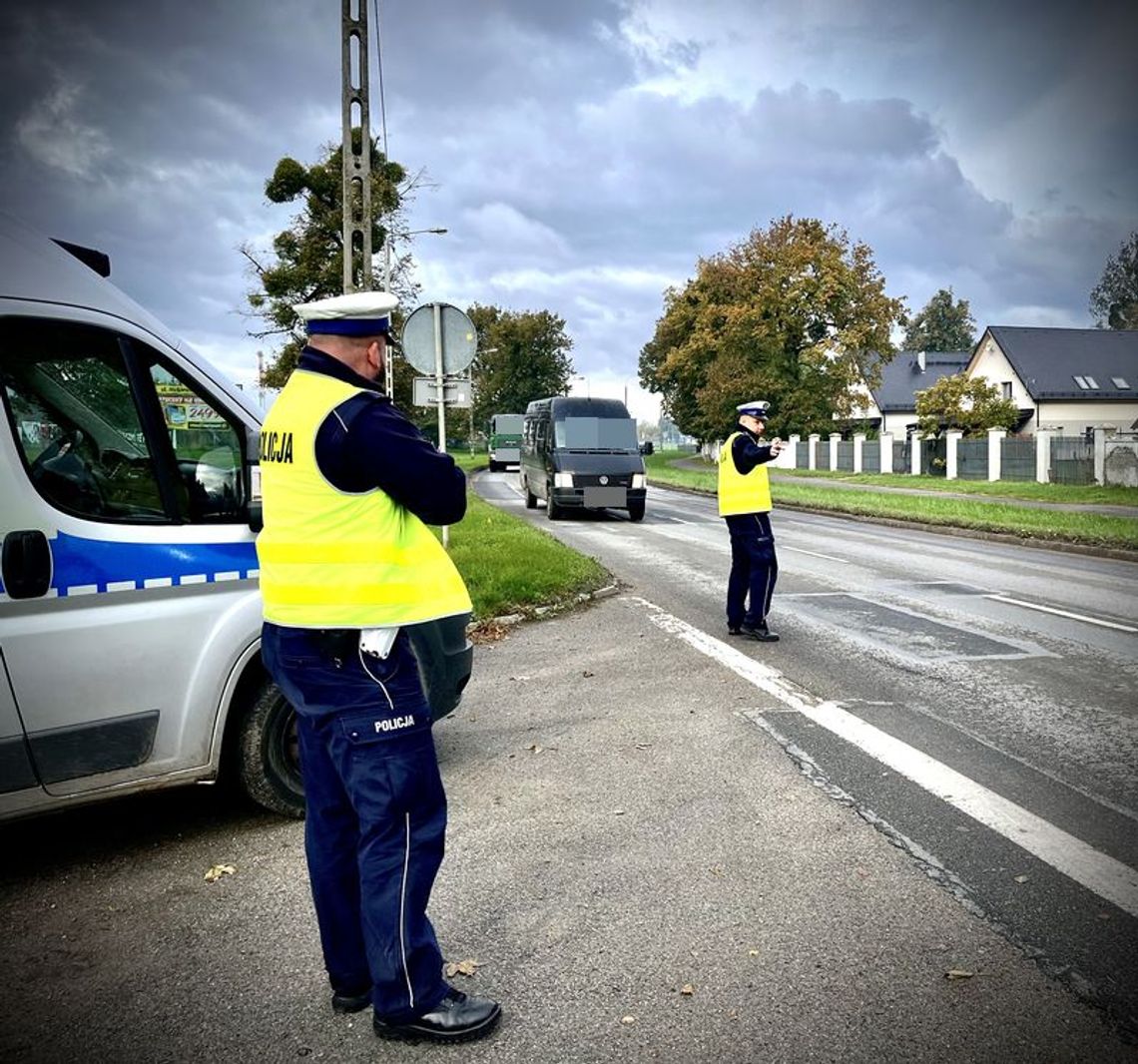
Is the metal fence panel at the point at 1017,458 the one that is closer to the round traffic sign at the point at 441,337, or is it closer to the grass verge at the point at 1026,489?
the grass verge at the point at 1026,489

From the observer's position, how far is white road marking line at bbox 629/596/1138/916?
340 centimetres

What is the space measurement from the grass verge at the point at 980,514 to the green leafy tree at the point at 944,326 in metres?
79.9

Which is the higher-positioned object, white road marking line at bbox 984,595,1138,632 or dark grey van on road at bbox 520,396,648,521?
dark grey van on road at bbox 520,396,648,521

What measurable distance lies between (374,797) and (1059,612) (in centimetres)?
827

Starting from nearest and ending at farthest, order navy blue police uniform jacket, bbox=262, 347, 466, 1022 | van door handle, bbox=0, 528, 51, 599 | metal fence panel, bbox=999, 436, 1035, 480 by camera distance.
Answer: navy blue police uniform jacket, bbox=262, 347, 466, 1022 < van door handle, bbox=0, 528, 51, 599 < metal fence panel, bbox=999, 436, 1035, 480

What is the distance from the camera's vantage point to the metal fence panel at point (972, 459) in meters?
34.3

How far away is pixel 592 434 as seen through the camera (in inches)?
811

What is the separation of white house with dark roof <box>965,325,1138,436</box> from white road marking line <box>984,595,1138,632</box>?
1949 inches

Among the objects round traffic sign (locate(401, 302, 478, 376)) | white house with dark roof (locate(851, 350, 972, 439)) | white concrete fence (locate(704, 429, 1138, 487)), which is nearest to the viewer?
round traffic sign (locate(401, 302, 478, 376))

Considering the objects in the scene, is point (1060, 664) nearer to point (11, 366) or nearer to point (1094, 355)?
point (11, 366)

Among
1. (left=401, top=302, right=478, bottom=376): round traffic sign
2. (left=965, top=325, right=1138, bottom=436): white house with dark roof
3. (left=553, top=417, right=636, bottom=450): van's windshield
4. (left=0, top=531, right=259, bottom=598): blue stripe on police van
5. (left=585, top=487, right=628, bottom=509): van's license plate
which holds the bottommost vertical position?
(left=585, top=487, right=628, bottom=509): van's license plate

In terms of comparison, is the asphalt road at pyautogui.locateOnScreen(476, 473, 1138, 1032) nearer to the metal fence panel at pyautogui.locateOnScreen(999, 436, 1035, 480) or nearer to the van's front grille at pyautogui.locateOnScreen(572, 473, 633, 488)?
the van's front grille at pyautogui.locateOnScreen(572, 473, 633, 488)

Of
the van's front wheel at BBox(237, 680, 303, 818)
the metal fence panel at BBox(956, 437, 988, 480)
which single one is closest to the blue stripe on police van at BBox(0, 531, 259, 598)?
the van's front wheel at BBox(237, 680, 303, 818)

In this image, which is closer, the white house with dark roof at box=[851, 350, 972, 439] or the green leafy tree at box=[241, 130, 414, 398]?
the green leafy tree at box=[241, 130, 414, 398]
